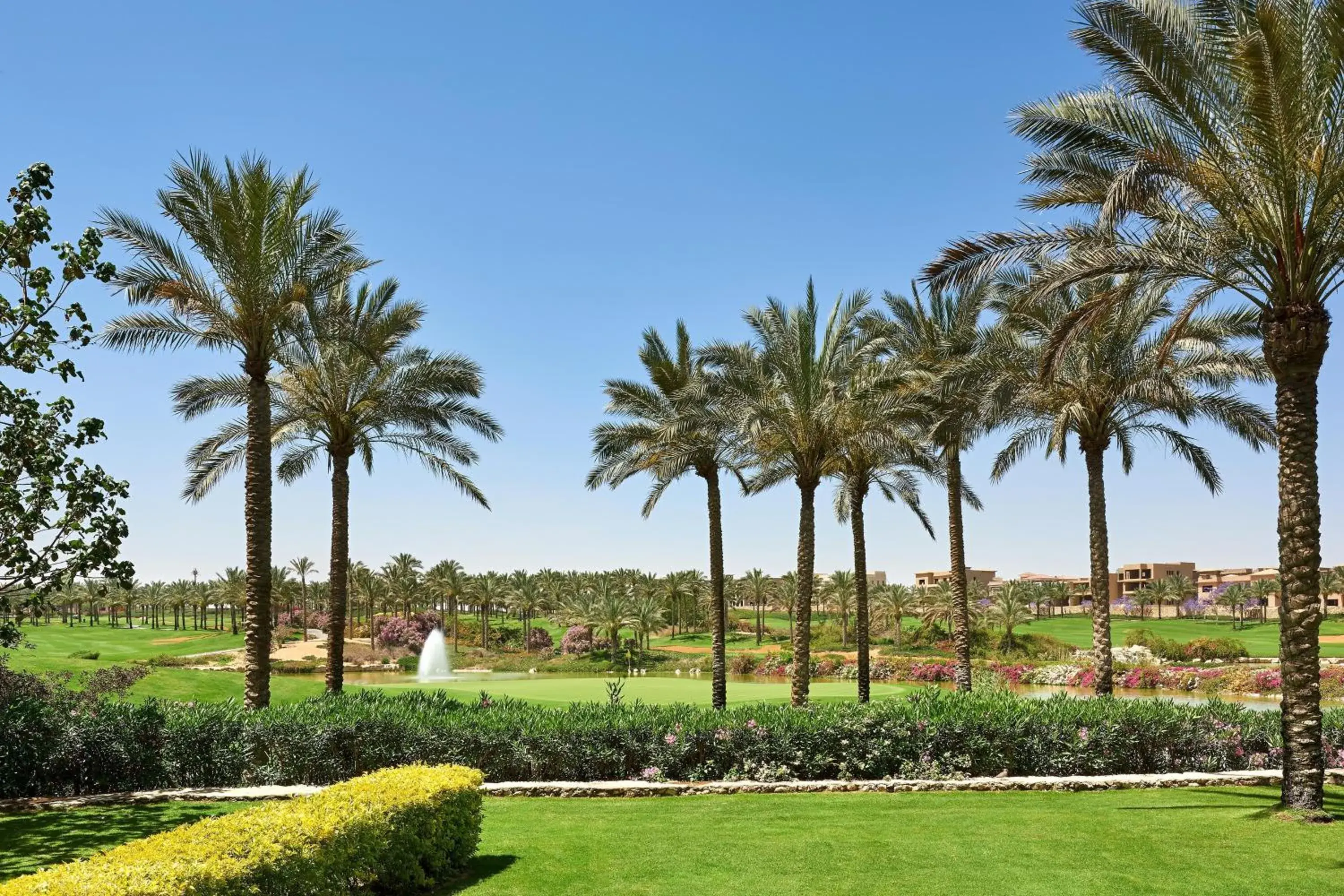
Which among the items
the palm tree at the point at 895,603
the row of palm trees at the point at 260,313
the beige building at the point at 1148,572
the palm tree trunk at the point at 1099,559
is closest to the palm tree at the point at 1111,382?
the palm tree trunk at the point at 1099,559

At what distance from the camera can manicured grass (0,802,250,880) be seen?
9.76 m

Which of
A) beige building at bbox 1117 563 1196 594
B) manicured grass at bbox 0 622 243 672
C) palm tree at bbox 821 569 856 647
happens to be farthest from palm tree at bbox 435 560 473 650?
beige building at bbox 1117 563 1196 594

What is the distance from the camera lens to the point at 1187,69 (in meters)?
11.5

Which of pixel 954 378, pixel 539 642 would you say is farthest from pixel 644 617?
pixel 954 378

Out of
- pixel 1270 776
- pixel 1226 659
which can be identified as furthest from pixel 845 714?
pixel 1226 659

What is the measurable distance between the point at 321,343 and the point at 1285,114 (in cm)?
1796

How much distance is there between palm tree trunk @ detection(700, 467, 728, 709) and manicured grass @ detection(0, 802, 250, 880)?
1358cm

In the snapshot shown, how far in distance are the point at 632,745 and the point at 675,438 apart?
37.0 ft

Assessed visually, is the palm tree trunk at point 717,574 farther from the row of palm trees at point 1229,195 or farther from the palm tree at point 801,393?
the row of palm trees at point 1229,195

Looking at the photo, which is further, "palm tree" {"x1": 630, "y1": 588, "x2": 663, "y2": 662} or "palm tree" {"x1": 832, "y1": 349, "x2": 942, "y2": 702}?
"palm tree" {"x1": 630, "y1": 588, "x2": 663, "y2": 662}

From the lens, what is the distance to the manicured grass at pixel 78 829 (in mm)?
9758

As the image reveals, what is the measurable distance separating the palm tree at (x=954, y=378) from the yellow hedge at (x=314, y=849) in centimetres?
1560

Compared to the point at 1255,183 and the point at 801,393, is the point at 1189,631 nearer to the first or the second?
the point at 801,393

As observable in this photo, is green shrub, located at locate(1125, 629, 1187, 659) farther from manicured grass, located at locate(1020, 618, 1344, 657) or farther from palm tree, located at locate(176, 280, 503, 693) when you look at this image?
palm tree, located at locate(176, 280, 503, 693)
